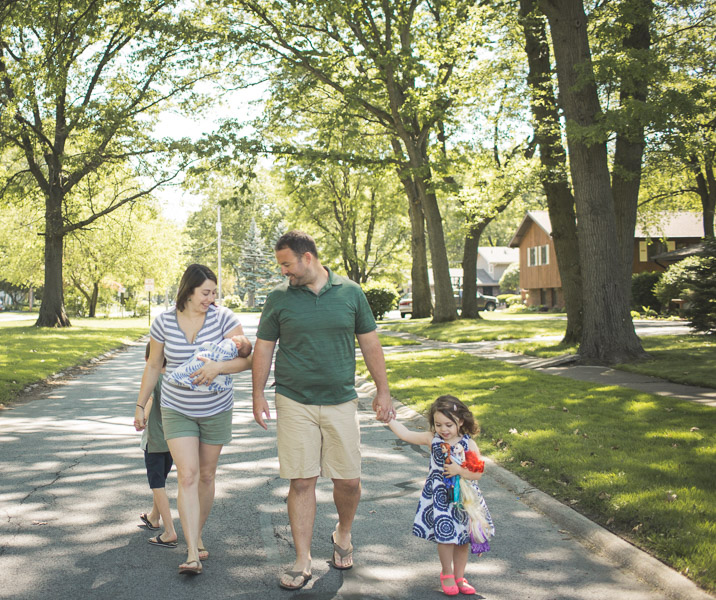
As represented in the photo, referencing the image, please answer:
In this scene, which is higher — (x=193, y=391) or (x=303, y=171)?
(x=303, y=171)

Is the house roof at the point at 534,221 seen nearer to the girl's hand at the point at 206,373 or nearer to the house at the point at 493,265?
the house at the point at 493,265

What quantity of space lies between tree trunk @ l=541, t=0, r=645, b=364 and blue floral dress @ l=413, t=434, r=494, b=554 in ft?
37.5

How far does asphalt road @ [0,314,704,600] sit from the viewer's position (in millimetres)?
4379

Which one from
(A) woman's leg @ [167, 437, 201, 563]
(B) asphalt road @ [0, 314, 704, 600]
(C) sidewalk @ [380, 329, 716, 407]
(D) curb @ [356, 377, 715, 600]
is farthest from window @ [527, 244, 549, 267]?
(A) woman's leg @ [167, 437, 201, 563]

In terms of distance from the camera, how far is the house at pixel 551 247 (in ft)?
156

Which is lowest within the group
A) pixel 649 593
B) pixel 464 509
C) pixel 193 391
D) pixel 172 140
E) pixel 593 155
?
pixel 649 593

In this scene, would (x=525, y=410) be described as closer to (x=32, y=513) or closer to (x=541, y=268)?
(x=32, y=513)

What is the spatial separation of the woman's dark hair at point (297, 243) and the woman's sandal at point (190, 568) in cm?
197

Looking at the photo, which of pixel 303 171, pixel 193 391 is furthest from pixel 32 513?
pixel 303 171

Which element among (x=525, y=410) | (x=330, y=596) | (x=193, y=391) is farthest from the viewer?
(x=525, y=410)

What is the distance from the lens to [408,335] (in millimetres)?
28922

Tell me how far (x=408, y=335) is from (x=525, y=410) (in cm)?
1878

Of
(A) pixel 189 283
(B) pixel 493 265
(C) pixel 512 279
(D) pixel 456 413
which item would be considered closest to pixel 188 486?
(A) pixel 189 283

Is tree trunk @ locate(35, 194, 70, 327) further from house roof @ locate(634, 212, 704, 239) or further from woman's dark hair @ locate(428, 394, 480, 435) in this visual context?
house roof @ locate(634, 212, 704, 239)
